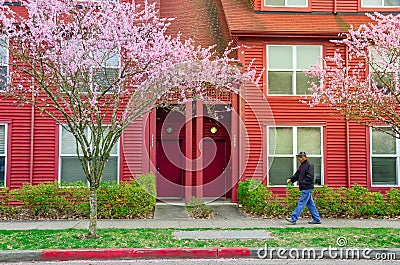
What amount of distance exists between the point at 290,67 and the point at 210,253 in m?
8.72

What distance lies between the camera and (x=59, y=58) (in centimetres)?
1001

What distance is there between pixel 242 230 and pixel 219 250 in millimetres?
2379

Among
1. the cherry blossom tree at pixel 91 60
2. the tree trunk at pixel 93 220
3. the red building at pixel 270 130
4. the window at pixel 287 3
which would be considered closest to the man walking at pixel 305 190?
the red building at pixel 270 130

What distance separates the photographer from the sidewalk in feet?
28.1

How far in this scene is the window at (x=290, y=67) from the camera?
51.2 feet

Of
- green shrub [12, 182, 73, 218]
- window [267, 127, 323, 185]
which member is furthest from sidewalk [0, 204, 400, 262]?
window [267, 127, 323, 185]

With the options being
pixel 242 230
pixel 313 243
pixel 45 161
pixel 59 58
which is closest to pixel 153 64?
pixel 59 58

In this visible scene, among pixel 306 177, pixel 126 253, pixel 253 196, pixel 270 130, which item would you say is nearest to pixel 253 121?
pixel 270 130

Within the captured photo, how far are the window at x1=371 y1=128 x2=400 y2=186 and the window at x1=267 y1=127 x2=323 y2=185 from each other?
181cm

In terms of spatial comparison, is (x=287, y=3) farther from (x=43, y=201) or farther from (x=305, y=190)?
(x=43, y=201)

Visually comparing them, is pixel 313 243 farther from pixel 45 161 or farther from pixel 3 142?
pixel 3 142

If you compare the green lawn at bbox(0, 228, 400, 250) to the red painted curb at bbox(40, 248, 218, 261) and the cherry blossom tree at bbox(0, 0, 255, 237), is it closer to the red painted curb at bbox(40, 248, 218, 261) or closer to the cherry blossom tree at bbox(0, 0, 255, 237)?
the red painted curb at bbox(40, 248, 218, 261)

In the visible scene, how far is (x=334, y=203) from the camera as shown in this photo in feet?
45.1

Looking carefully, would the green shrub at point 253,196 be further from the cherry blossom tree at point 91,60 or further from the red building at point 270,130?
the cherry blossom tree at point 91,60
